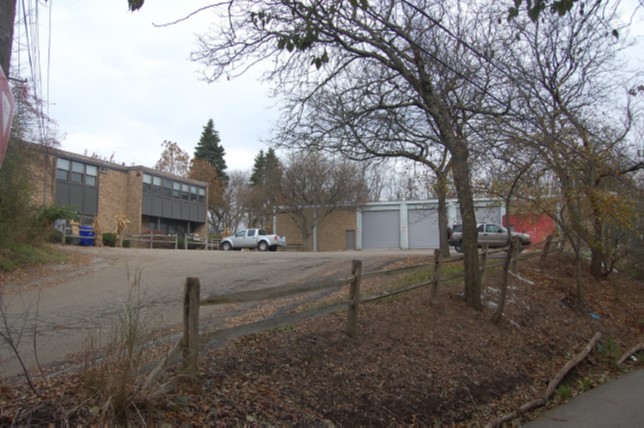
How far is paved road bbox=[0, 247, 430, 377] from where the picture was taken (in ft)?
22.6

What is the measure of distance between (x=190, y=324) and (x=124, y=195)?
37.0 meters

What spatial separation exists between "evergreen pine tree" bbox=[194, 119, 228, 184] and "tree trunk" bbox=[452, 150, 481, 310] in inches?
2084

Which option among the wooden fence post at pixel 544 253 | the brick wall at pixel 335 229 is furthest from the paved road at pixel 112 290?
the brick wall at pixel 335 229

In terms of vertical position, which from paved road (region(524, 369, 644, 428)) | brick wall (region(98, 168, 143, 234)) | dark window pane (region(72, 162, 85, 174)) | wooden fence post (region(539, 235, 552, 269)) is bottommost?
paved road (region(524, 369, 644, 428))

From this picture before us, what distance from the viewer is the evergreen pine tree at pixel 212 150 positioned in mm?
61656

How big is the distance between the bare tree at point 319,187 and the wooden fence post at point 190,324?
35.6 metres

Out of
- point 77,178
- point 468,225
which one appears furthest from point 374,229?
point 468,225

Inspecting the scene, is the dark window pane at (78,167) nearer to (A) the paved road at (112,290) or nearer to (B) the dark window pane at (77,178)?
(B) the dark window pane at (77,178)

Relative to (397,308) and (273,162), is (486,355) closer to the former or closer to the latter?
(397,308)

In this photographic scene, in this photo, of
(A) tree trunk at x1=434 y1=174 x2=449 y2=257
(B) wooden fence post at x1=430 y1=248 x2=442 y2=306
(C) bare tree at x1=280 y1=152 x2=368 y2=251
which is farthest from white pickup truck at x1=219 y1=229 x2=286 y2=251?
(B) wooden fence post at x1=430 y1=248 x2=442 y2=306

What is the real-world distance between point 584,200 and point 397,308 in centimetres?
699

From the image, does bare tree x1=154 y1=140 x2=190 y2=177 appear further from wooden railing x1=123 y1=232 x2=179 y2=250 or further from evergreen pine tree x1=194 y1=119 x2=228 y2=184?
wooden railing x1=123 y1=232 x2=179 y2=250

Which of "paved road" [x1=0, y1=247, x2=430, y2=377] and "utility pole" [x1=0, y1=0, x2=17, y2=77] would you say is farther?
"paved road" [x1=0, y1=247, x2=430, y2=377]

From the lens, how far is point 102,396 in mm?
3844
